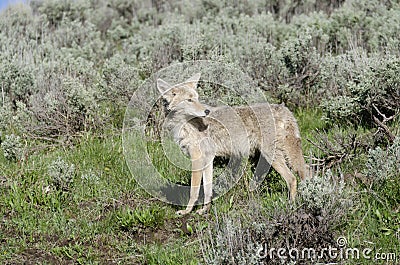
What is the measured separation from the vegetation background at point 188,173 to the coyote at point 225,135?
276mm

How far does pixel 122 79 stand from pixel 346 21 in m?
5.37

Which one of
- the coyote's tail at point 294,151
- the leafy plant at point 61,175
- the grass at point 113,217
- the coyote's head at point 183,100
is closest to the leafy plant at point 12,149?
the grass at point 113,217

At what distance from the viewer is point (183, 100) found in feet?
18.7

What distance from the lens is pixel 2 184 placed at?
6.16m

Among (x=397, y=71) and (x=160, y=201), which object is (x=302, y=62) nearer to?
(x=397, y=71)

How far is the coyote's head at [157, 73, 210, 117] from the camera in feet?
18.6

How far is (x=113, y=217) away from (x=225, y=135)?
1.62m

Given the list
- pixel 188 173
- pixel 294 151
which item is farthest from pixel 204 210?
pixel 294 151

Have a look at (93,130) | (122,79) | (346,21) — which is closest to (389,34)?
(346,21)

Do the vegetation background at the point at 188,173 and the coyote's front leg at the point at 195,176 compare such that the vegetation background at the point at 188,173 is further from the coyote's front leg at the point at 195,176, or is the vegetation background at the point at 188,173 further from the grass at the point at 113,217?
the coyote's front leg at the point at 195,176

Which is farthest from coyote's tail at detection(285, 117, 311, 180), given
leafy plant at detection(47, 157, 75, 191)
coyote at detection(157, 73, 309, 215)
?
leafy plant at detection(47, 157, 75, 191)

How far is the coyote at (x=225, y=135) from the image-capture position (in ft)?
18.9

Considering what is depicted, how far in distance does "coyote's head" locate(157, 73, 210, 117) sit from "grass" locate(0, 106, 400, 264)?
94 cm

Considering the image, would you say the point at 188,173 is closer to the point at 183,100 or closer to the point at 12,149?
the point at 183,100
